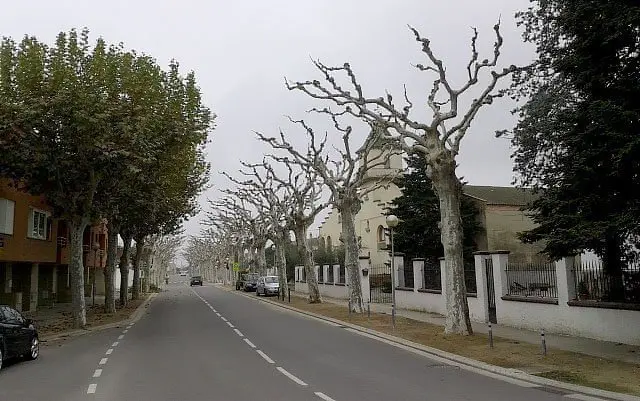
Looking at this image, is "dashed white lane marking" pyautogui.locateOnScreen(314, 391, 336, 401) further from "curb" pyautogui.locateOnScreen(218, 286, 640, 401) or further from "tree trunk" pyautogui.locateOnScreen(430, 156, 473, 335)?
"tree trunk" pyautogui.locateOnScreen(430, 156, 473, 335)

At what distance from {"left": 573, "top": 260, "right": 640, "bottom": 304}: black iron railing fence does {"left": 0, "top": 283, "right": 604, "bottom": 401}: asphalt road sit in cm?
596

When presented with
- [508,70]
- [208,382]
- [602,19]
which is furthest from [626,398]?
[508,70]

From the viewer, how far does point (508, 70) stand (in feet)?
59.1

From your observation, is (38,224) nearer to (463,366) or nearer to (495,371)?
(463,366)

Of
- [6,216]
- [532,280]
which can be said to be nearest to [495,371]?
[532,280]

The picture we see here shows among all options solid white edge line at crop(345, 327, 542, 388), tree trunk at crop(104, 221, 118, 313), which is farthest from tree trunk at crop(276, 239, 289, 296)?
solid white edge line at crop(345, 327, 542, 388)

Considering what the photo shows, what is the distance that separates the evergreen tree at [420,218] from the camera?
128 feet

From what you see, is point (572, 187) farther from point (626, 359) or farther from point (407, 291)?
point (407, 291)

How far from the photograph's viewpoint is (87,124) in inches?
832

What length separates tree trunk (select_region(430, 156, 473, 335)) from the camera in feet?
60.7

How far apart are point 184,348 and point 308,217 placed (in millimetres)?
20388

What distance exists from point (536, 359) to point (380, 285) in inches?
1059

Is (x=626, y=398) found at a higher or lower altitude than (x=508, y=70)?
lower

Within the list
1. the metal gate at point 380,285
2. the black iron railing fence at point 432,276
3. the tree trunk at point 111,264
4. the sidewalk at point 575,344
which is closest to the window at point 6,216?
the tree trunk at point 111,264
